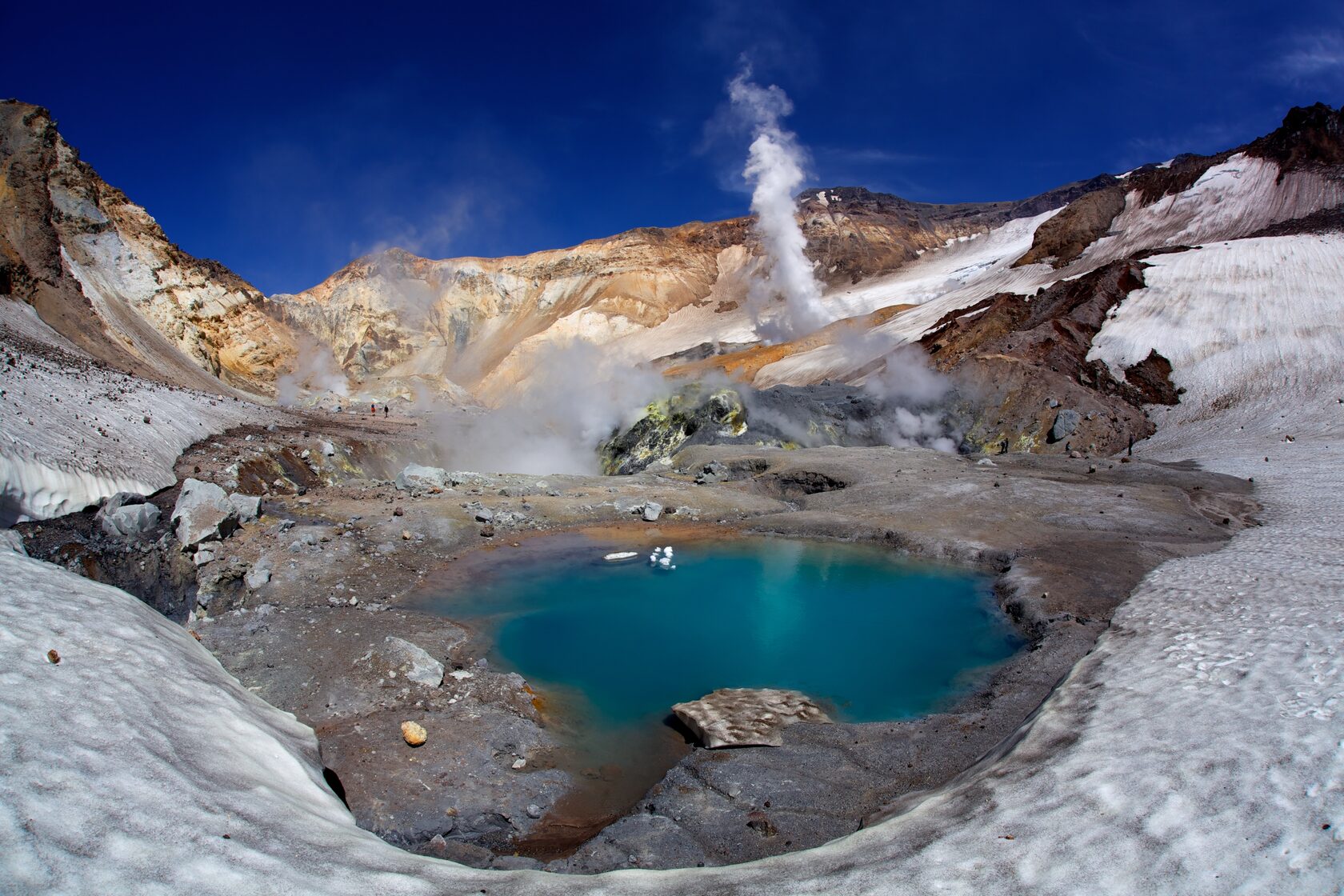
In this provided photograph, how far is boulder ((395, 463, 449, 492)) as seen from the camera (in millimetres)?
17203

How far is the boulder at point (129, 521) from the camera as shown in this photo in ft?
32.1

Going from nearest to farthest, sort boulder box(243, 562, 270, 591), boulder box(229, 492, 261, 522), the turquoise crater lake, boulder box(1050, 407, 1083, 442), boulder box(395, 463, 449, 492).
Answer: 1. the turquoise crater lake
2. boulder box(243, 562, 270, 591)
3. boulder box(229, 492, 261, 522)
4. boulder box(395, 463, 449, 492)
5. boulder box(1050, 407, 1083, 442)

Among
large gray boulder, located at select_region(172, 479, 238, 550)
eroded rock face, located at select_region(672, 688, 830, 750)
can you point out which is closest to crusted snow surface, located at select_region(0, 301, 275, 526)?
large gray boulder, located at select_region(172, 479, 238, 550)

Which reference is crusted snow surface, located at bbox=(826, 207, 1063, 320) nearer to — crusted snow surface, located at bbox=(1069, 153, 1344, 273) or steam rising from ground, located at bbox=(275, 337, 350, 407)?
crusted snow surface, located at bbox=(1069, 153, 1344, 273)

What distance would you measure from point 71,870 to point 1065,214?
75.0 m

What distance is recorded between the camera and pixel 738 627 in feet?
35.0

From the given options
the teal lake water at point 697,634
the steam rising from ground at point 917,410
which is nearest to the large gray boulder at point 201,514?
the teal lake water at point 697,634

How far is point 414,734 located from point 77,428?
9.56 m

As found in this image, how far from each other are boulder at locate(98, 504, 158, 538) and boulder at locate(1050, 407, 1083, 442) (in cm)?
2838

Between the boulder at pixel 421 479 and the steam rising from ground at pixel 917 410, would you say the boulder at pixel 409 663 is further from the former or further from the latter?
the steam rising from ground at pixel 917 410

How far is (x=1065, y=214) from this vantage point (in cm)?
6334

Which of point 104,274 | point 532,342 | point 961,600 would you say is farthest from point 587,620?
point 532,342

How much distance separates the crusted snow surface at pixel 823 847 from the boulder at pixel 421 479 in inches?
466

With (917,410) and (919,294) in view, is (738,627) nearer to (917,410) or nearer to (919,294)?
(917,410)
